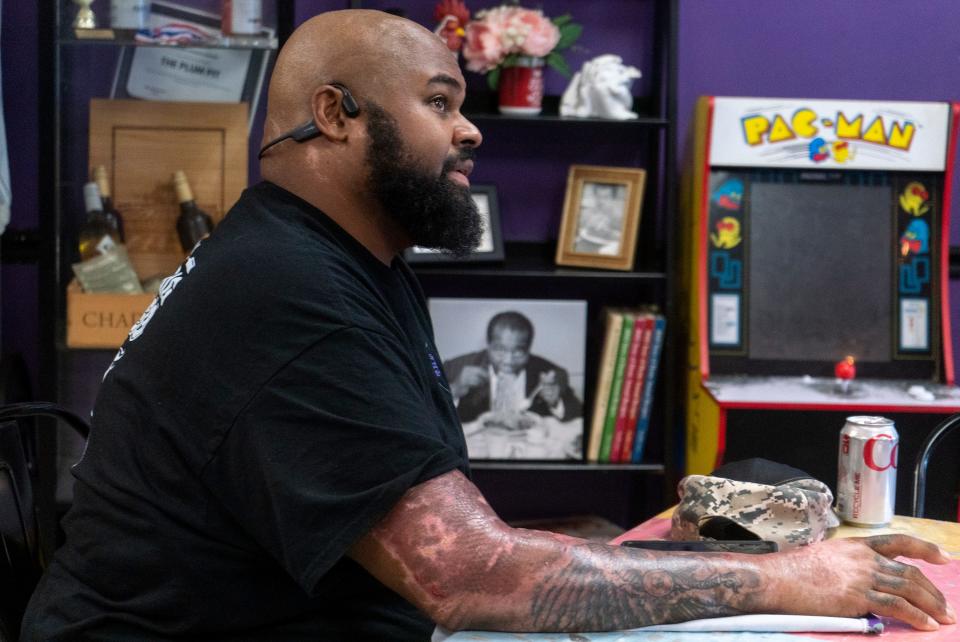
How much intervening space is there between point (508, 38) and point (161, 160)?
946mm

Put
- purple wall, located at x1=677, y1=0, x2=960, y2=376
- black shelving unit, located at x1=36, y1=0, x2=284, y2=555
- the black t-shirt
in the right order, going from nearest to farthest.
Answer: the black t-shirt → black shelving unit, located at x1=36, y1=0, x2=284, y2=555 → purple wall, located at x1=677, y1=0, x2=960, y2=376

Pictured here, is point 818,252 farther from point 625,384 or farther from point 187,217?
point 187,217

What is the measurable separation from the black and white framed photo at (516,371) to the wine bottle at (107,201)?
32.4 inches

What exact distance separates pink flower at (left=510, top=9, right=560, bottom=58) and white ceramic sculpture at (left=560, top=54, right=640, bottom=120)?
0.13 metres

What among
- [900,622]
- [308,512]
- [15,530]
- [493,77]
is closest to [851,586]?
[900,622]

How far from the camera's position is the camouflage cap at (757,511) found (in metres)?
1.41

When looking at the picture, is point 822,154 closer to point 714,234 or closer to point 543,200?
point 714,234

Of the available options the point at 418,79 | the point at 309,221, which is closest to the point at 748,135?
the point at 418,79

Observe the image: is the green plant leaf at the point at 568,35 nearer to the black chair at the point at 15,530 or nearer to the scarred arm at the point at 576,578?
the black chair at the point at 15,530

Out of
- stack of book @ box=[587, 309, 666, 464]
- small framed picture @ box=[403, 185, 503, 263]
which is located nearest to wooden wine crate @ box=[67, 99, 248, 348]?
small framed picture @ box=[403, 185, 503, 263]

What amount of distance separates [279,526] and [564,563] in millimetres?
292

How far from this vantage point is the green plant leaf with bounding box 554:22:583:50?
3035mm

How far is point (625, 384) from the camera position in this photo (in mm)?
3051

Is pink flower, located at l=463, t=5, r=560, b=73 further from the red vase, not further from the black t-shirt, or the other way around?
the black t-shirt
